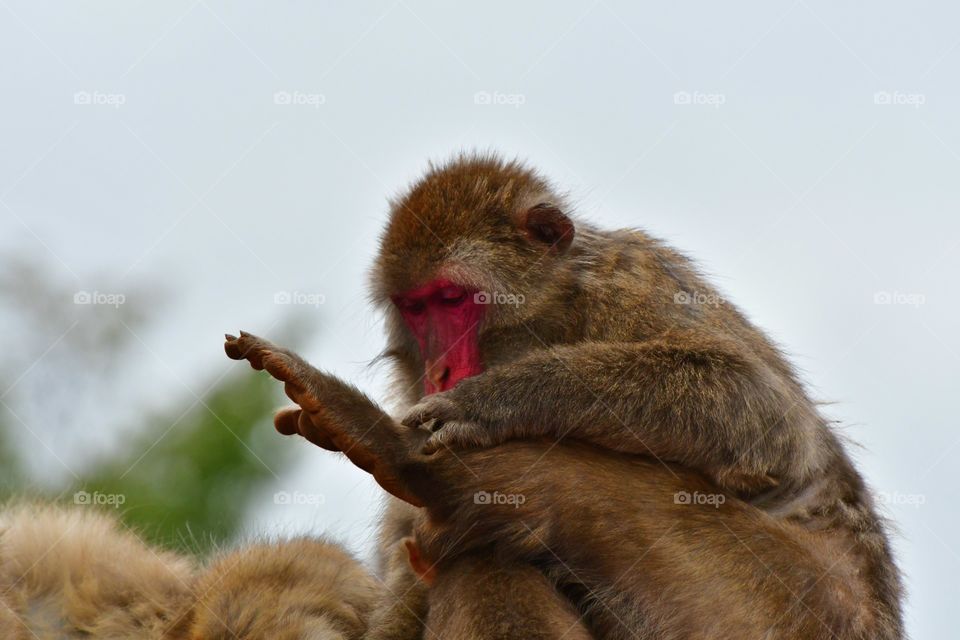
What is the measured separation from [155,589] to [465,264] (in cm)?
174

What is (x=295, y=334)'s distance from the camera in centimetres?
841

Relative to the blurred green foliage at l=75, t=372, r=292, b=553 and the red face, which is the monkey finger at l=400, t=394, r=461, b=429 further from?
the blurred green foliage at l=75, t=372, r=292, b=553

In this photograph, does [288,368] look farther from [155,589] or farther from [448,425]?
[155,589]

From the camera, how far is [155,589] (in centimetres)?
445

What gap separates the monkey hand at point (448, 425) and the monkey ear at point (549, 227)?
1104 mm

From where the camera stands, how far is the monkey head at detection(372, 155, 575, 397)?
5.19 meters

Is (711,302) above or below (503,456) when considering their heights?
above

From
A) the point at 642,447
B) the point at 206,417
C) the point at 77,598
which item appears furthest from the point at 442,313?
the point at 206,417

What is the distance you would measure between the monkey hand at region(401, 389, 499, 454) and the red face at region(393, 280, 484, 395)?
449 millimetres

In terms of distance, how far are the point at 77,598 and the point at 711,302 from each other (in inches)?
106

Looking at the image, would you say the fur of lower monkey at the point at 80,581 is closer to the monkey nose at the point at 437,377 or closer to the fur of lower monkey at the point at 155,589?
the fur of lower monkey at the point at 155,589

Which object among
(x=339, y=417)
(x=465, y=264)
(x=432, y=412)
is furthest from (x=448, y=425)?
(x=465, y=264)

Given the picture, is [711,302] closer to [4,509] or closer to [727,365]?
[727,365]

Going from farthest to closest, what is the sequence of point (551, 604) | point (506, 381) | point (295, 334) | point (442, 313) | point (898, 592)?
1. point (295, 334)
2. point (442, 313)
3. point (898, 592)
4. point (506, 381)
5. point (551, 604)
